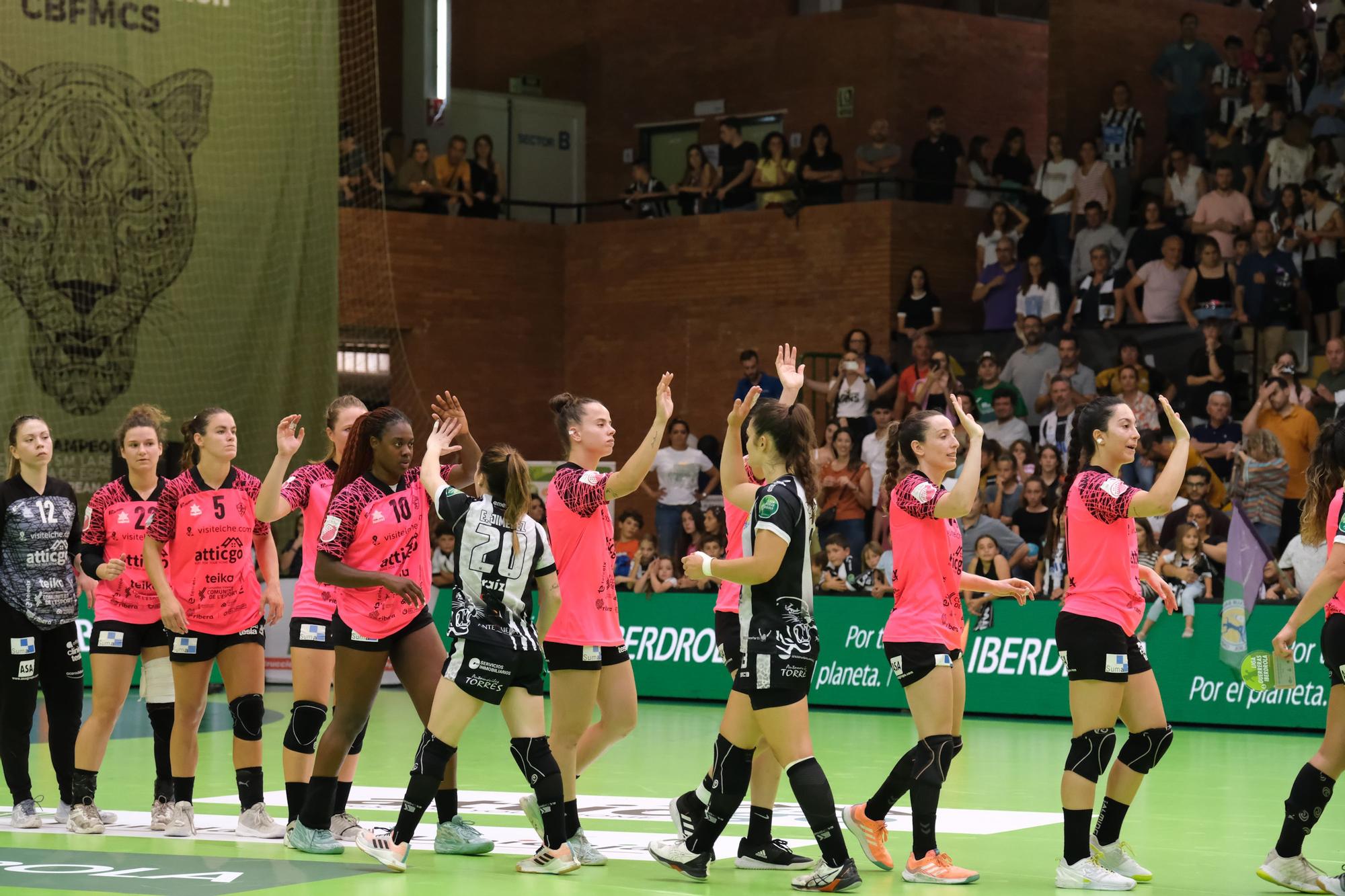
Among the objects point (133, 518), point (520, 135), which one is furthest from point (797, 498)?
point (520, 135)

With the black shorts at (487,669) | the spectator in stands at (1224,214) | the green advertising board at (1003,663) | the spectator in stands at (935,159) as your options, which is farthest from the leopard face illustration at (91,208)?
the black shorts at (487,669)

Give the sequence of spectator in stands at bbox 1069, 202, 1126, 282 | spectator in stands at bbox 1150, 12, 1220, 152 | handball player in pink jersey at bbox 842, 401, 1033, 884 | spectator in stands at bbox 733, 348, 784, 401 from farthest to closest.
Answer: spectator in stands at bbox 1150, 12, 1220, 152 → spectator in stands at bbox 1069, 202, 1126, 282 → spectator in stands at bbox 733, 348, 784, 401 → handball player in pink jersey at bbox 842, 401, 1033, 884

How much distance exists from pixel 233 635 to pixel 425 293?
16.6 m

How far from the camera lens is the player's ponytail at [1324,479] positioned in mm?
8336

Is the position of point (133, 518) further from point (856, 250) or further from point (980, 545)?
point (856, 250)

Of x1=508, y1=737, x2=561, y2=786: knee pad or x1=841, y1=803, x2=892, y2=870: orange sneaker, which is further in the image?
x1=841, y1=803, x2=892, y2=870: orange sneaker

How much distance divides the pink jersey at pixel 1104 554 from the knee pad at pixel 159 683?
4.73 metres

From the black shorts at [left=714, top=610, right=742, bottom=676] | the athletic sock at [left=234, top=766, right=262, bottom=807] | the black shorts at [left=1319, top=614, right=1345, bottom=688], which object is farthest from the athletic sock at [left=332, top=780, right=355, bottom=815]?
the black shorts at [left=1319, top=614, right=1345, bottom=688]

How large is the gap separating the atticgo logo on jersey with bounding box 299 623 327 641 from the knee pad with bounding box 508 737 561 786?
145cm

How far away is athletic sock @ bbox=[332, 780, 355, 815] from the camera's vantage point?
9.14 m

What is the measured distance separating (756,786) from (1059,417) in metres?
10.5

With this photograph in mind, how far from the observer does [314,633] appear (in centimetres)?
907

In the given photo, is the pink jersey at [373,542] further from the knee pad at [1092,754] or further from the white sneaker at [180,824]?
the knee pad at [1092,754]

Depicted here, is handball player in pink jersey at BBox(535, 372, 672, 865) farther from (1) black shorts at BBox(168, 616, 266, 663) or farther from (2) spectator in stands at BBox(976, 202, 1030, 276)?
(2) spectator in stands at BBox(976, 202, 1030, 276)
